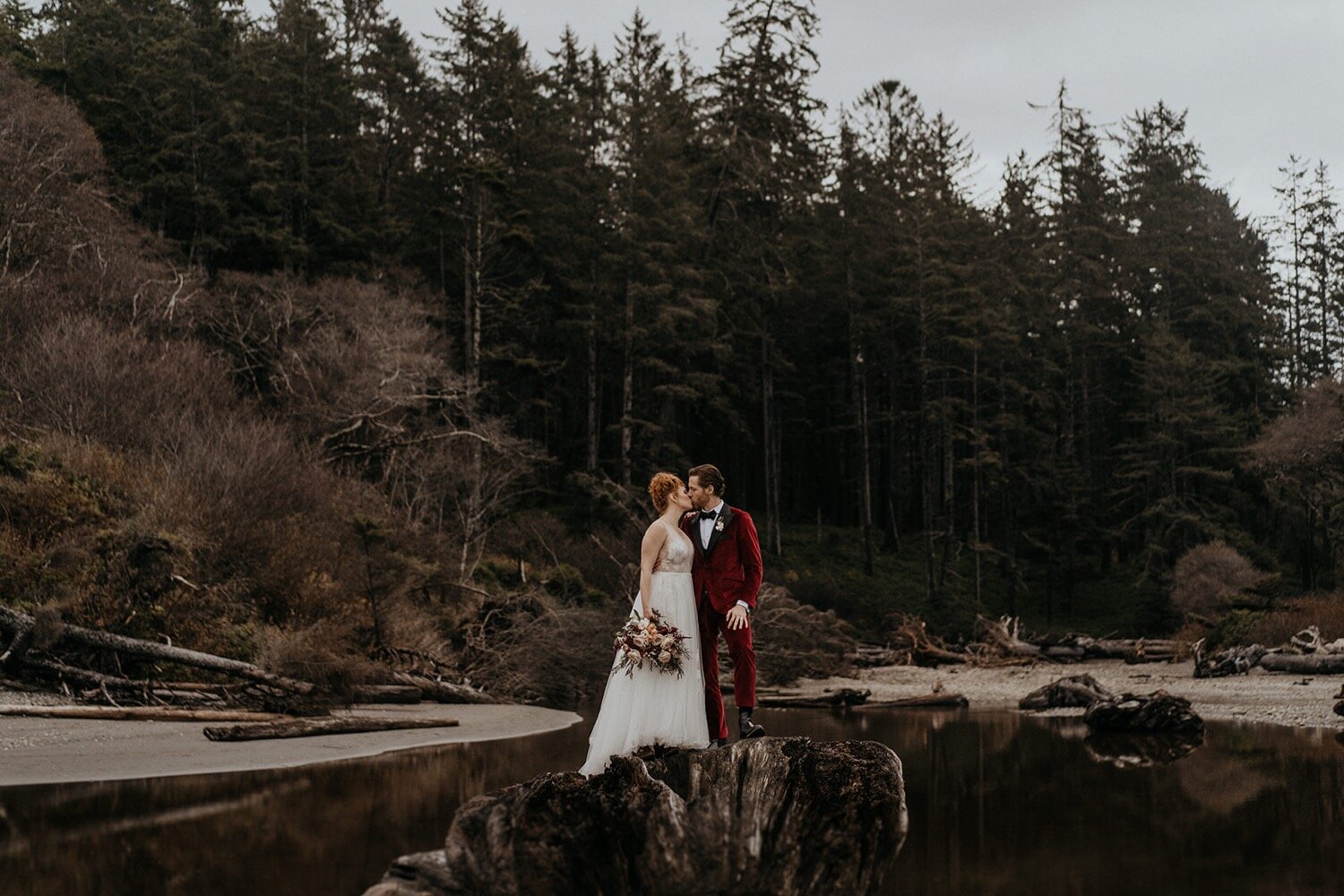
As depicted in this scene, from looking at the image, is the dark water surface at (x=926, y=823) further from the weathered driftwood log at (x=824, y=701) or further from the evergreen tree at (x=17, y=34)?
the evergreen tree at (x=17, y=34)

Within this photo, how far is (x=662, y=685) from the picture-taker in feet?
27.2

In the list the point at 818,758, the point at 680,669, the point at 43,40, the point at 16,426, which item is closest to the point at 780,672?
the point at 16,426

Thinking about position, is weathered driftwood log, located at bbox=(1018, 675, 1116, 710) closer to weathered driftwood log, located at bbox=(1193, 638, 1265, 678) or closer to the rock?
weathered driftwood log, located at bbox=(1193, 638, 1265, 678)

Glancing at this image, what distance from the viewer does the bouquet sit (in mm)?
8234

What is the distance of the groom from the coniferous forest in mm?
12433

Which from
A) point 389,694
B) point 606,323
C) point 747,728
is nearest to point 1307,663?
point 389,694

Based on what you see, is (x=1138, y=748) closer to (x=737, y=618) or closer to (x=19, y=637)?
(x=737, y=618)

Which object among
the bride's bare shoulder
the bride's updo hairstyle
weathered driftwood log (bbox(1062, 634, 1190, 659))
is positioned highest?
the bride's updo hairstyle

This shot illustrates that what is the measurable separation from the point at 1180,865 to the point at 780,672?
16.5 meters

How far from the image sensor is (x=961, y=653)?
3300 centimetres

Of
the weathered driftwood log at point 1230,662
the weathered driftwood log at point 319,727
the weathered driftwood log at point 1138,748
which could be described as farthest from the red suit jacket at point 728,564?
the weathered driftwood log at point 1230,662

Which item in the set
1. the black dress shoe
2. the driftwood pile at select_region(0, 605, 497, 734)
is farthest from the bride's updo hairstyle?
the driftwood pile at select_region(0, 605, 497, 734)

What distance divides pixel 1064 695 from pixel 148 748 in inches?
602

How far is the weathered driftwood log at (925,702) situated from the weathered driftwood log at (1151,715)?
14.4ft
